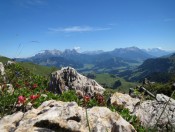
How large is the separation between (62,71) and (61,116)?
17670mm

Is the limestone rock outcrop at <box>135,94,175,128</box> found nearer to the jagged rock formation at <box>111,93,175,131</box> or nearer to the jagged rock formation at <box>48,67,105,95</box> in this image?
the jagged rock formation at <box>111,93,175,131</box>

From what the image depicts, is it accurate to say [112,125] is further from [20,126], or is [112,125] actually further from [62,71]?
[62,71]

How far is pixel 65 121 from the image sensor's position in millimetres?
10484

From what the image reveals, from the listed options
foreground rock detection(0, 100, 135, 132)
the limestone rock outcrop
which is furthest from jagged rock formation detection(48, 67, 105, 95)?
foreground rock detection(0, 100, 135, 132)

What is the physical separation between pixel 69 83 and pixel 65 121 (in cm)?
1644

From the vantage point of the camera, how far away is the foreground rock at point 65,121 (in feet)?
33.3

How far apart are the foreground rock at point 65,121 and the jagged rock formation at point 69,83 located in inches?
537

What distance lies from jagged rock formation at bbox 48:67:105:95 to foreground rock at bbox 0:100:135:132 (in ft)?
44.7

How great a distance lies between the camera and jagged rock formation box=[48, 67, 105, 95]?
26.0 meters

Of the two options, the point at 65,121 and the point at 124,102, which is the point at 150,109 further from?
the point at 65,121

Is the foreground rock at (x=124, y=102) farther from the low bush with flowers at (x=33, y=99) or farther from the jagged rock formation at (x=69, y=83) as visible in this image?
the jagged rock formation at (x=69, y=83)

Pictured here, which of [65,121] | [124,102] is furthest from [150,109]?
[65,121]

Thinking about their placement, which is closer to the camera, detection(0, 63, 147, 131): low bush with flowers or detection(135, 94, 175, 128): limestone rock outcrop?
detection(0, 63, 147, 131): low bush with flowers

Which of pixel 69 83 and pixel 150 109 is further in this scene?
pixel 69 83
